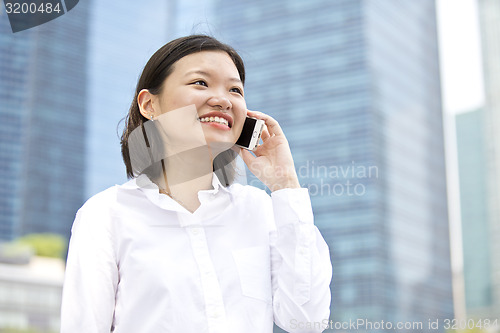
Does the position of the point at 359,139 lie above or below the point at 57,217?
above

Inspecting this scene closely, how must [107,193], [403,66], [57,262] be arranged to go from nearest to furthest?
[107,193] → [57,262] → [403,66]

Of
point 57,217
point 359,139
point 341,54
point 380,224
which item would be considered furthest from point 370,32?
point 57,217

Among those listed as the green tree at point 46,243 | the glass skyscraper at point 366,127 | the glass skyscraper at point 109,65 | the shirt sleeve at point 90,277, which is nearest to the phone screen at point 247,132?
the shirt sleeve at point 90,277

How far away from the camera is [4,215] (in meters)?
53.2

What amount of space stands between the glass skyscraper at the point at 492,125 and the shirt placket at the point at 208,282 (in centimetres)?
7547

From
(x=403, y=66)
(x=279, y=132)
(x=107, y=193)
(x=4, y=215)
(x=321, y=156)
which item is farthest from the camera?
(x=403, y=66)

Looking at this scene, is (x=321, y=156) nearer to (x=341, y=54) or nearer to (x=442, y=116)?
(x=341, y=54)

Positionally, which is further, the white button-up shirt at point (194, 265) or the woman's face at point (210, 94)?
the woman's face at point (210, 94)

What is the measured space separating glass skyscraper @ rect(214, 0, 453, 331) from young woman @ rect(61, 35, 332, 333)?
45153 mm

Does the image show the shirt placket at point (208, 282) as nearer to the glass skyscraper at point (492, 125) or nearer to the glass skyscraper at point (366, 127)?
the glass skyscraper at point (366, 127)

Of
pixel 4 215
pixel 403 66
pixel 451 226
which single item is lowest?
pixel 451 226

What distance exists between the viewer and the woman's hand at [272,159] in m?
1.55

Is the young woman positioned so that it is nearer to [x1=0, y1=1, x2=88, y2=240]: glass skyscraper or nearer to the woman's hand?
the woman's hand

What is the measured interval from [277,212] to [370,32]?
5592cm
